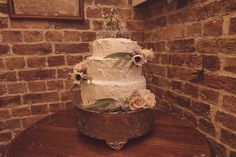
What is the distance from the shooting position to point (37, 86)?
1.56m

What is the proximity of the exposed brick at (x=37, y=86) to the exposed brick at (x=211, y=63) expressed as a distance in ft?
4.09

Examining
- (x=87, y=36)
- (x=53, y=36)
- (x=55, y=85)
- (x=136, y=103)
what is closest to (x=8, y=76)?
(x=55, y=85)

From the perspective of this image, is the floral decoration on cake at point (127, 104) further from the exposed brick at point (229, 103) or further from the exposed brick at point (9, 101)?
the exposed brick at point (9, 101)

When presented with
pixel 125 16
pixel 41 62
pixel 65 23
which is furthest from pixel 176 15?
pixel 41 62

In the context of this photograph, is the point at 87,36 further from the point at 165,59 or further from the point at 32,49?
the point at 165,59

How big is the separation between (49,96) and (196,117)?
1.19 metres

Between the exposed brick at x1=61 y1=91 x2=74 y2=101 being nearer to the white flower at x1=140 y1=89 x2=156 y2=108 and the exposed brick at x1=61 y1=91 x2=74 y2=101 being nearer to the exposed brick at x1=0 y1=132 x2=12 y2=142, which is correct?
the exposed brick at x1=0 y1=132 x2=12 y2=142

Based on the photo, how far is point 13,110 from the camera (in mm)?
1512

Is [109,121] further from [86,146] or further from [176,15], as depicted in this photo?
[176,15]

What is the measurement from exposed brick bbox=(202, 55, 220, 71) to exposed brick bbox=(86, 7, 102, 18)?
0.99 m

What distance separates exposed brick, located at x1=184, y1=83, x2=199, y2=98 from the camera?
1200 mm

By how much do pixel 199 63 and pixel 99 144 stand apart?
779 mm

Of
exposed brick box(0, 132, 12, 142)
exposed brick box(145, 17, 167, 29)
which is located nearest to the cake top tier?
exposed brick box(145, 17, 167, 29)

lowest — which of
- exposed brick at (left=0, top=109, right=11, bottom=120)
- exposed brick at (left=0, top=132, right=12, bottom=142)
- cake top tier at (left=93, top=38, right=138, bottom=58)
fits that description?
exposed brick at (left=0, top=132, right=12, bottom=142)
